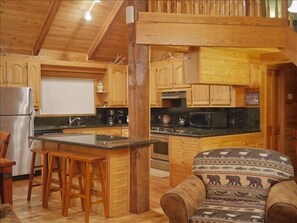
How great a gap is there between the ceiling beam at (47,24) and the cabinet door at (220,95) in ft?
10.3

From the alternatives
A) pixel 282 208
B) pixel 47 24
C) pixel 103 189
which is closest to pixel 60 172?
pixel 103 189

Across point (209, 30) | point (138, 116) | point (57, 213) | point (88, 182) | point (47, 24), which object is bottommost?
point (57, 213)

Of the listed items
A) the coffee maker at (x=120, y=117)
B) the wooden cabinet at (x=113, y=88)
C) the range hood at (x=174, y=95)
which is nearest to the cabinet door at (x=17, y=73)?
the wooden cabinet at (x=113, y=88)

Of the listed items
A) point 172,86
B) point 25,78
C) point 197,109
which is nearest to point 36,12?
point 25,78

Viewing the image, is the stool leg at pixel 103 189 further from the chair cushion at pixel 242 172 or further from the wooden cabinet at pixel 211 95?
the wooden cabinet at pixel 211 95

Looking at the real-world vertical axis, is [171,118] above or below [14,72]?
below

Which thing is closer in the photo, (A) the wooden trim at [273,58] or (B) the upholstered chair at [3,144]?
(B) the upholstered chair at [3,144]

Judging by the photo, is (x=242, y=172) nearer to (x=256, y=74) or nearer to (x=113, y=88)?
(x=256, y=74)

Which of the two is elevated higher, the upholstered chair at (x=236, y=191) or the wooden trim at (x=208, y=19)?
the wooden trim at (x=208, y=19)

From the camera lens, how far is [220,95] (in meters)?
5.91

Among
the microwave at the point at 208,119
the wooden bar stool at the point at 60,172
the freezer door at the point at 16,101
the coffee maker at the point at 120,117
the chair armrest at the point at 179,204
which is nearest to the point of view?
the chair armrest at the point at 179,204

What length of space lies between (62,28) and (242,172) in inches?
195

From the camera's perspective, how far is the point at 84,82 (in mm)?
7680

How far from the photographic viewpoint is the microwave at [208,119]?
5977 mm
